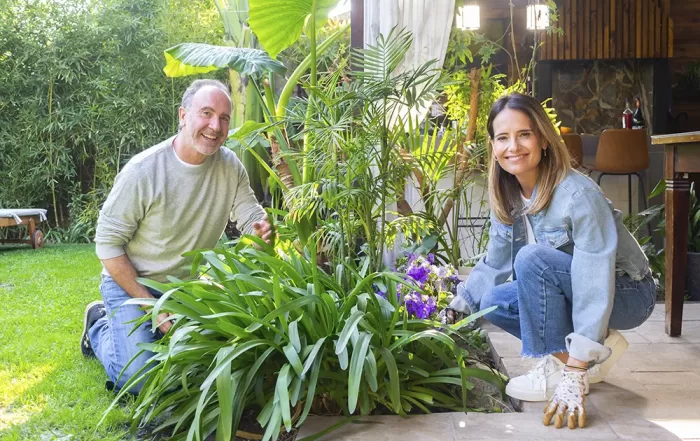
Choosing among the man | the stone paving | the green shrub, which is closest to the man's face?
the man

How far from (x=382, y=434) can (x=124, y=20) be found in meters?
6.40

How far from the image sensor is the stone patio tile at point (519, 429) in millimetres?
1715

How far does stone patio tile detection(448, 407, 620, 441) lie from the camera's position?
1.71 metres

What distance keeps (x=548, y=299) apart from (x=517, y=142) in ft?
1.38

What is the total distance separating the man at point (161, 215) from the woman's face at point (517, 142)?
107 cm

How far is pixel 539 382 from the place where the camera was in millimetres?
1951

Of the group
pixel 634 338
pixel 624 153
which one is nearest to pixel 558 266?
pixel 634 338

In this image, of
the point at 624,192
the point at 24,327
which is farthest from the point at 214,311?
the point at 624,192

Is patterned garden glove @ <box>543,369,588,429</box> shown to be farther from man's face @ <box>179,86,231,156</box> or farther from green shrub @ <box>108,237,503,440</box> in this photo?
man's face @ <box>179,86,231,156</box>

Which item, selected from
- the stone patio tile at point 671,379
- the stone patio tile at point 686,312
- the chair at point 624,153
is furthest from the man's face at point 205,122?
the chair at point 624,153

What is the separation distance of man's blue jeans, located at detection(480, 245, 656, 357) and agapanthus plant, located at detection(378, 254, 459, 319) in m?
0.37

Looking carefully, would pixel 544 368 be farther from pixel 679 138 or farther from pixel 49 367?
pixel 49 367

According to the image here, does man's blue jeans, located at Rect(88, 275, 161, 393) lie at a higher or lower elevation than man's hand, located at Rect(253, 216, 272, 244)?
lower

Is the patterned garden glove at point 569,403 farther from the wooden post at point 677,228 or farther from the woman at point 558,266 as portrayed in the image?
the wooden post at point 677,228
